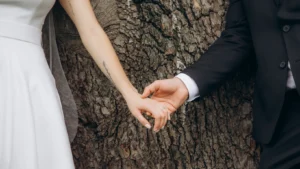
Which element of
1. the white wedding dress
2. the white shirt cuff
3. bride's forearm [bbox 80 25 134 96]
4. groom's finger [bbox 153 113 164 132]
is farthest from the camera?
the white shirt cuff

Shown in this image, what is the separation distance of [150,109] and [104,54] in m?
0.31

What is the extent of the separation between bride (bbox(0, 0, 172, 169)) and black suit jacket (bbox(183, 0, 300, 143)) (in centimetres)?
37

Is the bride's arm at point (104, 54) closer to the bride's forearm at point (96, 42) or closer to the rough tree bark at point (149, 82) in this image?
the bride's forearm at point (96, 42)

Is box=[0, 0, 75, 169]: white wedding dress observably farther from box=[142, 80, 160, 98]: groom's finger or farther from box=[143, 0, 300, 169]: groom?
box=[143, 0, 300, 169]: groom

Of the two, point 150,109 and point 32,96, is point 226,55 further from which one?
point 32,96

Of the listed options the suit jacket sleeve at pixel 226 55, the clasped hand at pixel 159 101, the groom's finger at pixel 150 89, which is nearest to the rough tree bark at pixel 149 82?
the suit jacket sleeve at pixel 226 55

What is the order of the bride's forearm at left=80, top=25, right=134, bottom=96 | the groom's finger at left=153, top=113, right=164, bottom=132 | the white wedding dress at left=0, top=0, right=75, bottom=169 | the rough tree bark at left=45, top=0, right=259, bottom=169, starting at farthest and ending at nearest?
the rough tree bark at left=45, top=0, right=259, bottom=169 → the bride's forearm at left=80, top=25, right=134, bottom=96 → the groom's finger at left=153, top=113, right=164, bottom=132 → the white wedding dress at left=0, top=0, right=75, bottom=169

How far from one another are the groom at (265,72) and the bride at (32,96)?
22 centimetres

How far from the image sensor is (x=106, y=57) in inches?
101

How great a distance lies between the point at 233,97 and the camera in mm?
2977

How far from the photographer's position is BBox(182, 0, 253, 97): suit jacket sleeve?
2719mm

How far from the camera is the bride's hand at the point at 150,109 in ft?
7.99

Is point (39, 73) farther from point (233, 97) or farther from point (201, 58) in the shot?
point (233, 97)

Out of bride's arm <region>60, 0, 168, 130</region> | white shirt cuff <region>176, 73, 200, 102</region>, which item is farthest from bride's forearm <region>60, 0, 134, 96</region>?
white shirt cuff <region>176, 73, 200, 102</region>
